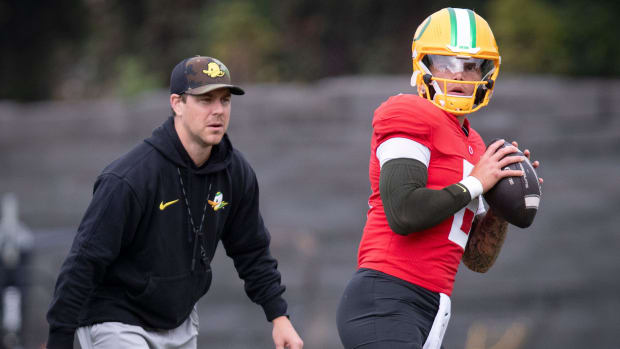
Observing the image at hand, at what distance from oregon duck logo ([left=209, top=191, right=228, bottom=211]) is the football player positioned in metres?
0.64

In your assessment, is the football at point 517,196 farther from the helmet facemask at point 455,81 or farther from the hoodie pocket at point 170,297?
the hoodie pocket at point 170,297

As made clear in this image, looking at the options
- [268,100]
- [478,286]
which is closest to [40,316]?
[268,100]

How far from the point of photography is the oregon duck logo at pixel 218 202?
3414 mm

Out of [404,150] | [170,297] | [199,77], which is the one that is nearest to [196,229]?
[170,297]

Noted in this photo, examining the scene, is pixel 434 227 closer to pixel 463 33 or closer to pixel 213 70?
pixel 463 33

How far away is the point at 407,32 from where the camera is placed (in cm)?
1078

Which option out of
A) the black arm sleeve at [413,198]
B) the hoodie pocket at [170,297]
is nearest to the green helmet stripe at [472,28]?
the black arm sleeve at [413,198]

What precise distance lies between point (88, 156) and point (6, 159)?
2.64 ft

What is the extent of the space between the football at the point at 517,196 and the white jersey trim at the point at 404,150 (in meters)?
0.30

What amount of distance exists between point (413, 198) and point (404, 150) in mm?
172

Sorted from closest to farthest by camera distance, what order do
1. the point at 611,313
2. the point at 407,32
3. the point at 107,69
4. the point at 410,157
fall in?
the point at 410,157, the point at 611,313, the point at 407,32, the point at 107,69

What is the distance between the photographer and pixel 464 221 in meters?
3.12

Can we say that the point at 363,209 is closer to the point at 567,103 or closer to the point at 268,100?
the point at 268,100

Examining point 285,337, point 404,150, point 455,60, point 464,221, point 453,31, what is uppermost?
point 453,31
